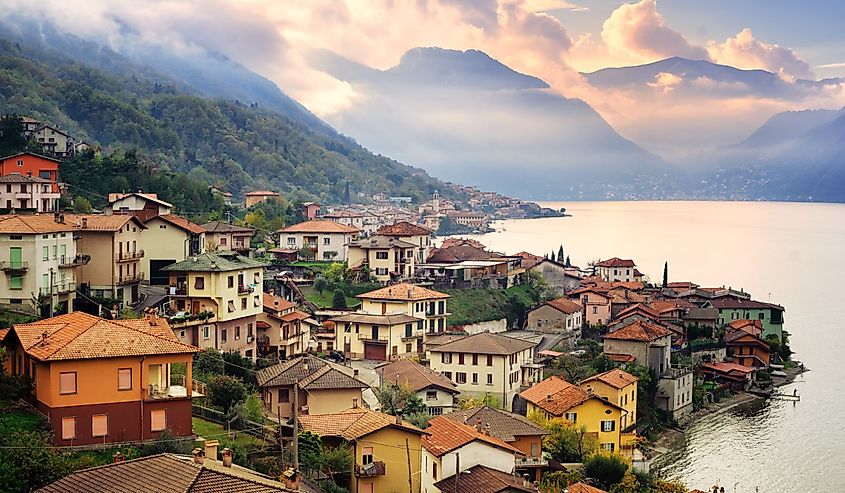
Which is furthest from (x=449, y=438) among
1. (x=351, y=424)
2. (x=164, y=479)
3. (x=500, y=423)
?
(x=164, y=479)

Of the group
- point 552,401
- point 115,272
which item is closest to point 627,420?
point 552,401

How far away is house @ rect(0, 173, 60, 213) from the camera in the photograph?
89.4 feet

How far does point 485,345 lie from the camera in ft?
97.3

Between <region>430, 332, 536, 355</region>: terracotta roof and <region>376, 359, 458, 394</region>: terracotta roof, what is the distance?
223 centimetres

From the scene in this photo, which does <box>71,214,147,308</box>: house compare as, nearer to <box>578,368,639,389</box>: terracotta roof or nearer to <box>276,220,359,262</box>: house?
<box>578,368,639,389</box>: terracotta roof

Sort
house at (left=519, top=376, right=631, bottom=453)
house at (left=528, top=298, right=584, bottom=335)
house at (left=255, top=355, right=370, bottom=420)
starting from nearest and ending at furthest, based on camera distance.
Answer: house at (left=255, top=355, right=370, bottom=420), house at (left=519, top=376, right=631, bottom=453), house at (left=528, top=298, right=584, bottom=335)

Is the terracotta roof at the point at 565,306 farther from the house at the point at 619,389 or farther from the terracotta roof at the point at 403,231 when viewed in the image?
the house at the point at 619,389

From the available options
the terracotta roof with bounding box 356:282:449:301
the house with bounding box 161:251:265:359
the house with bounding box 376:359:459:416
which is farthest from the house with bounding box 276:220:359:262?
the house with bounding box 161:251:265:359

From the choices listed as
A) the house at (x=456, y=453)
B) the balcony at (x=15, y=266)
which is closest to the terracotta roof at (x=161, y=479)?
the house at (x=456, y=453)

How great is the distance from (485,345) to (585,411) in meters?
4.69

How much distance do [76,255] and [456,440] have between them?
36.4ft

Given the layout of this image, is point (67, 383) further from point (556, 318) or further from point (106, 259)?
point (556, 318)

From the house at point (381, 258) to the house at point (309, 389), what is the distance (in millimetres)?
17987

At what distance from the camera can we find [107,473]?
11062 millimetres
